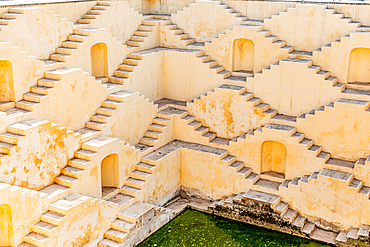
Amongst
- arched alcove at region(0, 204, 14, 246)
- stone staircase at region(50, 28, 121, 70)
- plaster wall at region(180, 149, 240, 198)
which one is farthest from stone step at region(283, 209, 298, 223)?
stone staircase at region(50, 28, 121, 70)

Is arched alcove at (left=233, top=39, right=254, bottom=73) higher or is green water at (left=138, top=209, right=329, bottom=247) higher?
arched alcove at (left=233, top=39, right=254, bottom=73)

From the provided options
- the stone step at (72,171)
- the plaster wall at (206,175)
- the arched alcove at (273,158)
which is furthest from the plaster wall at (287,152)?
the stone step at (72,171)

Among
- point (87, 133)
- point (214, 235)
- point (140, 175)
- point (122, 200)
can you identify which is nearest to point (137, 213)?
point (122, 200)

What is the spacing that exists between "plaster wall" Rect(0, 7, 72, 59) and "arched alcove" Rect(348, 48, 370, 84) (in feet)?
30.9

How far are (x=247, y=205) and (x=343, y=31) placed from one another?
663 centimetres

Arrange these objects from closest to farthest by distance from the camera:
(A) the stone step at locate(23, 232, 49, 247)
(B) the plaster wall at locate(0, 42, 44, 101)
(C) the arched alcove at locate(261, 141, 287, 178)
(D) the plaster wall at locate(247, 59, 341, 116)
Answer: (A) the stone step at locate(23, 232, 49, 247)
(B) the plaster wall at locate(0, 42, 44, 101)
(D) the plaster wall at locate(247, 59, 341, 116)
(C) the arched alcove at locate(261, 141, 287, 178)

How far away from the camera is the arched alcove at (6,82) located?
14183mm

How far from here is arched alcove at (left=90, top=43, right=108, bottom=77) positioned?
17.7 meters

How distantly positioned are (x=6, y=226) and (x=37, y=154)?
2.11m

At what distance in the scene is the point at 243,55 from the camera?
19.2 m

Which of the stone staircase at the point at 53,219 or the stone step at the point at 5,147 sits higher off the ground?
the stone step at the point at 5,147

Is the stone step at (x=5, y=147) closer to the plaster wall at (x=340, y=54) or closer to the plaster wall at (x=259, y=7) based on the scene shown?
the plaster wall at (x=340, y=54)

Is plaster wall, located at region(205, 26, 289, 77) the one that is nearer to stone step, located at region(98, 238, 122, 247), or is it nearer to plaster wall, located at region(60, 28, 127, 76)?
plaster wall, located at region(60, 28, 127, 76)

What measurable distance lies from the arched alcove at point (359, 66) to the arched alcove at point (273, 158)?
328 centimetres
